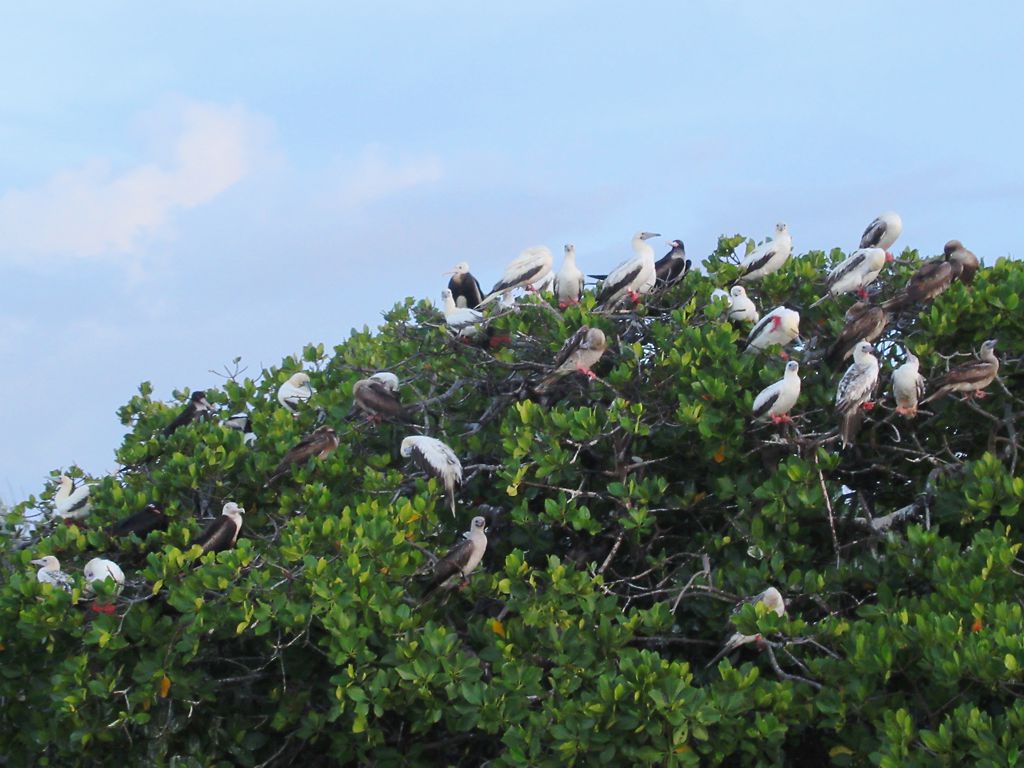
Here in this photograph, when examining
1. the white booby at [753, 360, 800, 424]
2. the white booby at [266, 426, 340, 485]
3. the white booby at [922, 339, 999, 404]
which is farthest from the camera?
the white booby at [266, 426, 340, 485]

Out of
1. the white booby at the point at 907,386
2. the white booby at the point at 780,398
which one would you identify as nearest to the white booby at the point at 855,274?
the white booby at the point at 907,386

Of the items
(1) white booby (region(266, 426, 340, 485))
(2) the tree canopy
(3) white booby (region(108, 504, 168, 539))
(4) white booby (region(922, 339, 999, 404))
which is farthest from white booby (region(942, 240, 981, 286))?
(3) white booby (region(108, 504, 168, 539))

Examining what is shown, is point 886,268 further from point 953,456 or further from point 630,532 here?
point 630,532

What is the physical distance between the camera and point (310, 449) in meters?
9.74

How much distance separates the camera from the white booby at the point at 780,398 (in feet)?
27.8

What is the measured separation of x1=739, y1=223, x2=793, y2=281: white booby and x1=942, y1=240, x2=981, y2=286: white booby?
1.35 meters

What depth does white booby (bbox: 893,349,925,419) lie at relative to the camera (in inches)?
341

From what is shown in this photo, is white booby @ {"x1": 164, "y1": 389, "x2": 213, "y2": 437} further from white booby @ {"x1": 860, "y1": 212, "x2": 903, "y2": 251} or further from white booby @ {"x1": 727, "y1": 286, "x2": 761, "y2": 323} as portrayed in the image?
white booby @ {"x1": 860, "y1": 212, "x2": 903, "y2": 251}

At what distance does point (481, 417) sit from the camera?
400 inches

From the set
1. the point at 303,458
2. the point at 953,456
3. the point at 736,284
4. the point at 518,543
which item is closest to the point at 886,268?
the point at 736,284

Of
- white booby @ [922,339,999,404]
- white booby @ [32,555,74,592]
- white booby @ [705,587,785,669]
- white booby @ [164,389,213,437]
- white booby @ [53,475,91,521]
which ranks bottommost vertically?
white booby @ [705,587,785,669]

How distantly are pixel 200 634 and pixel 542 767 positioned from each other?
8.02ft

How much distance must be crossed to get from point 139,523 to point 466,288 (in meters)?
5.22

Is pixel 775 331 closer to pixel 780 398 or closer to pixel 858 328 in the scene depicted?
pixel 858 328
